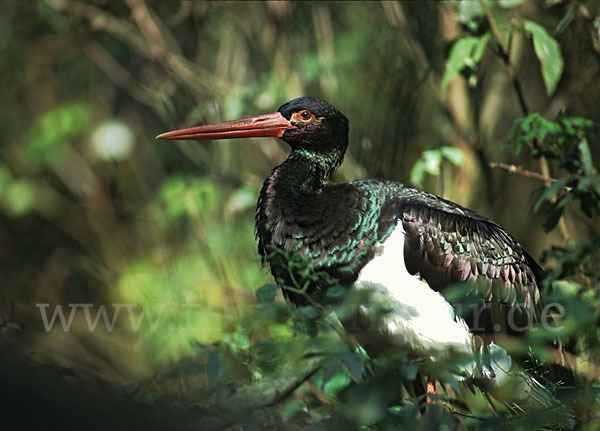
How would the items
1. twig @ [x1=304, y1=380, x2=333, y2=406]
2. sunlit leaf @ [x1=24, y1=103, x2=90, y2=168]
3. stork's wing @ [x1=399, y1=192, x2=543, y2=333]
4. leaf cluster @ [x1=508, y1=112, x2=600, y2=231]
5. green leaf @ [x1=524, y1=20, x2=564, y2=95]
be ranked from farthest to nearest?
sunlit leaf @ [x1=24, y1=103, x2=90, y2=168] → green leaf @ [x1=524, y1=20, x2=564, y2=95] → stork's wing @ [x1=399, y1=192, x2=543, y2=333] → leaf cluster @ [x1=508, y1=112, x2=600, y2=231] → twig @ [x1=304, y1=380, x2=333, y2=406]

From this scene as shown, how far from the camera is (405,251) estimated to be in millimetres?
2967

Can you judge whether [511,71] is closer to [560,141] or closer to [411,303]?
[560,141]

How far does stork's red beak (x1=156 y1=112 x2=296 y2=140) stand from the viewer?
3.33 meters

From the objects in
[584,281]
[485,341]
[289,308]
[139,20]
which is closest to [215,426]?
[289,308]

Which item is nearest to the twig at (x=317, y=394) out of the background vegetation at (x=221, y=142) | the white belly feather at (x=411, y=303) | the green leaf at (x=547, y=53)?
the background vegetation at (x=221, y=142)

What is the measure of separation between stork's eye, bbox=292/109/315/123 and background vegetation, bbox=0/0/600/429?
2.05 feet

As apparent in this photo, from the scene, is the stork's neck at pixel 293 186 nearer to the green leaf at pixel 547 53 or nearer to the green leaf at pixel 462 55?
the green leaf at pixel 462 55

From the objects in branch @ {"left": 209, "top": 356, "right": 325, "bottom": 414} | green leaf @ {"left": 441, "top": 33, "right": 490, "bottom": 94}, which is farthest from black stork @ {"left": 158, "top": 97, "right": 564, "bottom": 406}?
branch @ {"left": 209, "top": 356, "right": 325, "bottom": 414}

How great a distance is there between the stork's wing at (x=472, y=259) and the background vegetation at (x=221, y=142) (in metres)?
0.23

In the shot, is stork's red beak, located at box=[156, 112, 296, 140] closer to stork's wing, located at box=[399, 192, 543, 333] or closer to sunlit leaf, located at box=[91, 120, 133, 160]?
stork's wing, located at box=[399, 192, 543, 333]

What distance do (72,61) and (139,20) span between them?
1.86m

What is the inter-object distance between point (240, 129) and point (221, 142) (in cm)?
209

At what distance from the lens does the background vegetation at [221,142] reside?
3.57 m

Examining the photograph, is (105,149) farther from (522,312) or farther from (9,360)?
(9,360)
